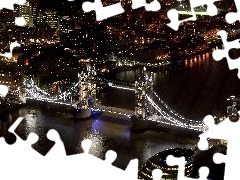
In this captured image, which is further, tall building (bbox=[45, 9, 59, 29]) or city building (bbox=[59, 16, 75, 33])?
city building (bbox=[59, 16, 75, 33])

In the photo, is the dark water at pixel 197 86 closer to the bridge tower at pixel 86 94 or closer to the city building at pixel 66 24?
the bridge tower at pixel 86 94

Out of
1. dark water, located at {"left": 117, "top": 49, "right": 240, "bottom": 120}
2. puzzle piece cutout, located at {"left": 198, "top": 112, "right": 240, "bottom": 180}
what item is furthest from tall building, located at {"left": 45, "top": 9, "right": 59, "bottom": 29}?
puzzle piece cutout, located at {"left": 198, "top": 112, "right": 240, "bottom": 180}

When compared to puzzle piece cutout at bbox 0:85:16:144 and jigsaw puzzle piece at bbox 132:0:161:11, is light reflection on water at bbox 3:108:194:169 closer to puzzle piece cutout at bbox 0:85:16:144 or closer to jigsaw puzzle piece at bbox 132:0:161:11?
puzzle piece cutout at bbox 0:85:16:144

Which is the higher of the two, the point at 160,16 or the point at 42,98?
the point at 160,16

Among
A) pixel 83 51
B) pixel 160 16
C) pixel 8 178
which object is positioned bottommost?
pixel 8 178

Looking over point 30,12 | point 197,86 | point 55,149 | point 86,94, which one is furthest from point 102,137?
point 30,12

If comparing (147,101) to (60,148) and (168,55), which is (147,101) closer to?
(60,148)

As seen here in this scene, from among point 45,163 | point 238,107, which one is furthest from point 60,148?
point 238,107

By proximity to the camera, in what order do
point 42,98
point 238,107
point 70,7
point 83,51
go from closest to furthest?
1. point 238,107
2. point 42,98
3. point 83,51
4. point 70,7
